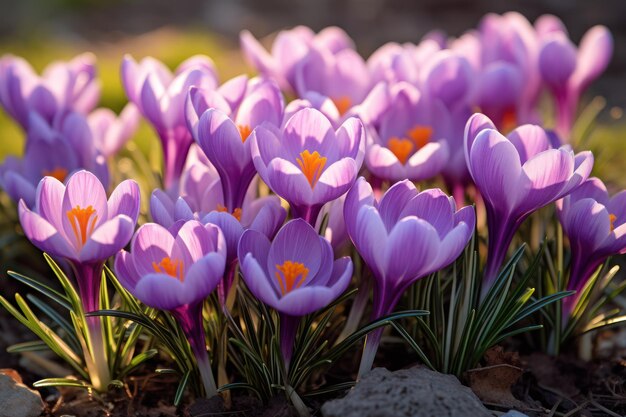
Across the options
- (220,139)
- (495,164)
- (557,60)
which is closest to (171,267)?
(220,139)

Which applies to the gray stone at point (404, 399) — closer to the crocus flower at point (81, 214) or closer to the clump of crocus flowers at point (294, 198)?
the clump of crocus flowers at point (294, 198)

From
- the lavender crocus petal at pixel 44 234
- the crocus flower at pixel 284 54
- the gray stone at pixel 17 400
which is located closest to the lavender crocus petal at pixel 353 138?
the lavender crocus petal at pixel 44 234

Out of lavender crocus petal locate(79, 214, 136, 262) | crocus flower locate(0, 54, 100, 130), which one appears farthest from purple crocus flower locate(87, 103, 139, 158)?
lavender crocus petal locate(79, 214, 136, 262)

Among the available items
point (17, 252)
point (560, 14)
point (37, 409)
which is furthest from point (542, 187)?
point (560, 14)

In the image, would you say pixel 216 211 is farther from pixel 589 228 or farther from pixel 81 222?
pixel 589 228

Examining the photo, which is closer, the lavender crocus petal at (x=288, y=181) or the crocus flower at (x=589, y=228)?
the lavender crocus petal at (x=288, y=181)

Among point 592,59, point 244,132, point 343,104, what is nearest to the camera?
point 244,132

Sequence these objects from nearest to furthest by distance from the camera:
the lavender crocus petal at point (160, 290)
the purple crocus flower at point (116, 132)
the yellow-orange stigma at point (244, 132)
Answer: the lavender crocus petal at point (160, 290) → the yellow-orange stigma at point (244, 132) → the purple crocus flower at point (116, 132)
